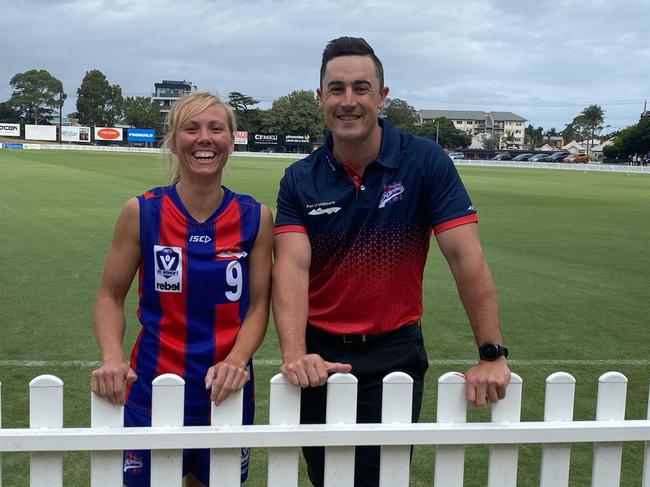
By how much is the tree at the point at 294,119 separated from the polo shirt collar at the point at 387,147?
104145 mm

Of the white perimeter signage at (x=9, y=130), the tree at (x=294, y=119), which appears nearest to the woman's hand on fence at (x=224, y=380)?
the white perimeter signage at (x=9, y=130)

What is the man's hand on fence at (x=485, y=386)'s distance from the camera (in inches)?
99.6

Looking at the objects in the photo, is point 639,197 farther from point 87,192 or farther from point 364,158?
point 364,158

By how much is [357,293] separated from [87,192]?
20.7m

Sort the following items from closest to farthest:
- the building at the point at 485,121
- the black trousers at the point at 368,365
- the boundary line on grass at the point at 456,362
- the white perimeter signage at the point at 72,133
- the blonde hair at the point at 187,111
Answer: the blonde hair at the point at 187,111, the black trousers at the point at 368,365, the boundary line on grass at the point at 456,362, the white perimeter signage at the point at 72,133, the building at the point at 485,121

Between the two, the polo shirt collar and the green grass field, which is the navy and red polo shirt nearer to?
the polo shirt collar

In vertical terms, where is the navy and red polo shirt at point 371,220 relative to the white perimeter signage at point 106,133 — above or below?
below

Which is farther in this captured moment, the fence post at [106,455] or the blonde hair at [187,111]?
the blonde hair at [187,111]

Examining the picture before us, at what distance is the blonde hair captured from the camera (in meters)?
2.79

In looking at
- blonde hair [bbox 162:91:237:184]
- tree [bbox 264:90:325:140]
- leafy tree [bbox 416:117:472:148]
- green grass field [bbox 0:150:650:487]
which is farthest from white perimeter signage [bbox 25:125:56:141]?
blonde hair [bbox 162:91:237:184]

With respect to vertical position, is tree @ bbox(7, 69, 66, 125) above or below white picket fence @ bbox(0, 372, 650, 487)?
above

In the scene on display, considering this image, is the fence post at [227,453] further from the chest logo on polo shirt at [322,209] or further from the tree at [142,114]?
the tree at [142,114]

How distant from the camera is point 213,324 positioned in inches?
108

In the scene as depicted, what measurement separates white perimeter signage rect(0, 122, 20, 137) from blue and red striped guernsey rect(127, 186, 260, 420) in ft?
334
